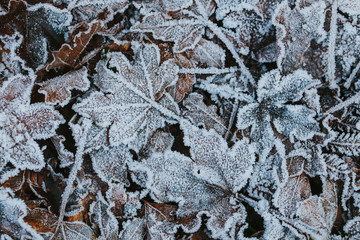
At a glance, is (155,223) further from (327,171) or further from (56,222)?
(327,171)

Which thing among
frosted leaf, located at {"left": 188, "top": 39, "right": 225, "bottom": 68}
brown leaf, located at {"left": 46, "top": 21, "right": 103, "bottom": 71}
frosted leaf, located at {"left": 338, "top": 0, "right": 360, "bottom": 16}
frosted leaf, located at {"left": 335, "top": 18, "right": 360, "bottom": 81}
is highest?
frosted leaf, located at {"left": 338, "top": 0, "right": 360, "bottom": 16}

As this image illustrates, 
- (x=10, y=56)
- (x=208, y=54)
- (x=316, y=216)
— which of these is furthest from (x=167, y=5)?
(x=316, y=216)

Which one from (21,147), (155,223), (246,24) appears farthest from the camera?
(246,24)

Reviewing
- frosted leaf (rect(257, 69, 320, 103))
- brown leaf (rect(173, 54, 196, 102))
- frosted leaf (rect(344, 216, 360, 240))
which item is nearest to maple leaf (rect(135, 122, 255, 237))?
brown leaf (rect(173, 54, 196, 102))

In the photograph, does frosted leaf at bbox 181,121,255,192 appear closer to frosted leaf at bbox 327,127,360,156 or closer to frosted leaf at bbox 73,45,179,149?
frosted leaf at bbox 73,45,179,149

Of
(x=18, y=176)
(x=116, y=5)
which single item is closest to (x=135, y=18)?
(x=116, y=5)

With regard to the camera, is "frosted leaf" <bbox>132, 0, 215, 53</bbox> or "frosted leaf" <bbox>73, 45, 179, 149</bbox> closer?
"frosted leaf" <bbox>73, 45, 179, 149</bbox>

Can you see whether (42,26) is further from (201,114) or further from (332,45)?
A: (332,45)
